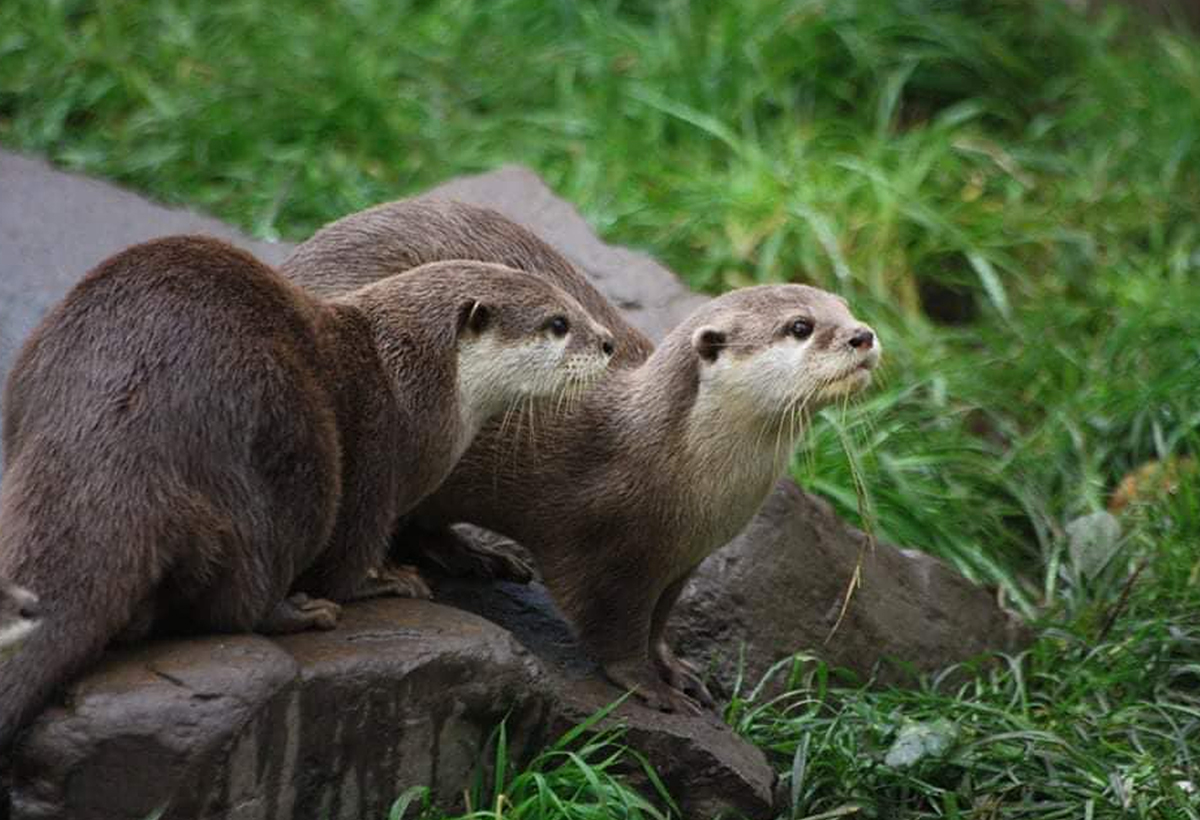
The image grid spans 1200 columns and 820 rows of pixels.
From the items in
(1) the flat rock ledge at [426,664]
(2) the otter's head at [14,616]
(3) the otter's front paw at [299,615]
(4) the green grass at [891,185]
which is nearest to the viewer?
(2) the otter's head at [14,616]

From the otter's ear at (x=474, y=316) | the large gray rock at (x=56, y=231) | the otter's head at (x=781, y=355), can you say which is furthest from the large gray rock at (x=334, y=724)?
the large gray rock at (x=56, y=231)

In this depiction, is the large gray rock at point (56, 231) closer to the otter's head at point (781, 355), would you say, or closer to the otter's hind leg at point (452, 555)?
the otter's hind leg at point (452, 555)

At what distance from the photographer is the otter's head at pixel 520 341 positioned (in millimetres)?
4000

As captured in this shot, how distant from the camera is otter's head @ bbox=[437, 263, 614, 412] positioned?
13.1 ft

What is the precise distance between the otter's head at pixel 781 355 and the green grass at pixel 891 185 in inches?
32.3

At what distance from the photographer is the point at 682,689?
441cm

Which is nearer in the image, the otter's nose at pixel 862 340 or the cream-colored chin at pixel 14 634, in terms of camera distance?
the cream-colored chin at pixel 14 634

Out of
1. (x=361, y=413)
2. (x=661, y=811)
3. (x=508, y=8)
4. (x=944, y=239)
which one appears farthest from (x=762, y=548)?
(x=508, y=8)

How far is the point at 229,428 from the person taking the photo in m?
3.53

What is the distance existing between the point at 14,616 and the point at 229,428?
520 millimetres

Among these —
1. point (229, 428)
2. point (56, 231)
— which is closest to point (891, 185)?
point (56, 231)

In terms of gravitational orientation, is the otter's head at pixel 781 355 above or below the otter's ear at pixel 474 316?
below

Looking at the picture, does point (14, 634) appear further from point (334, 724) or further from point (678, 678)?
point (678, 678)

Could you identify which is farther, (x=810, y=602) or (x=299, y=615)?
(x=810, y=602)
